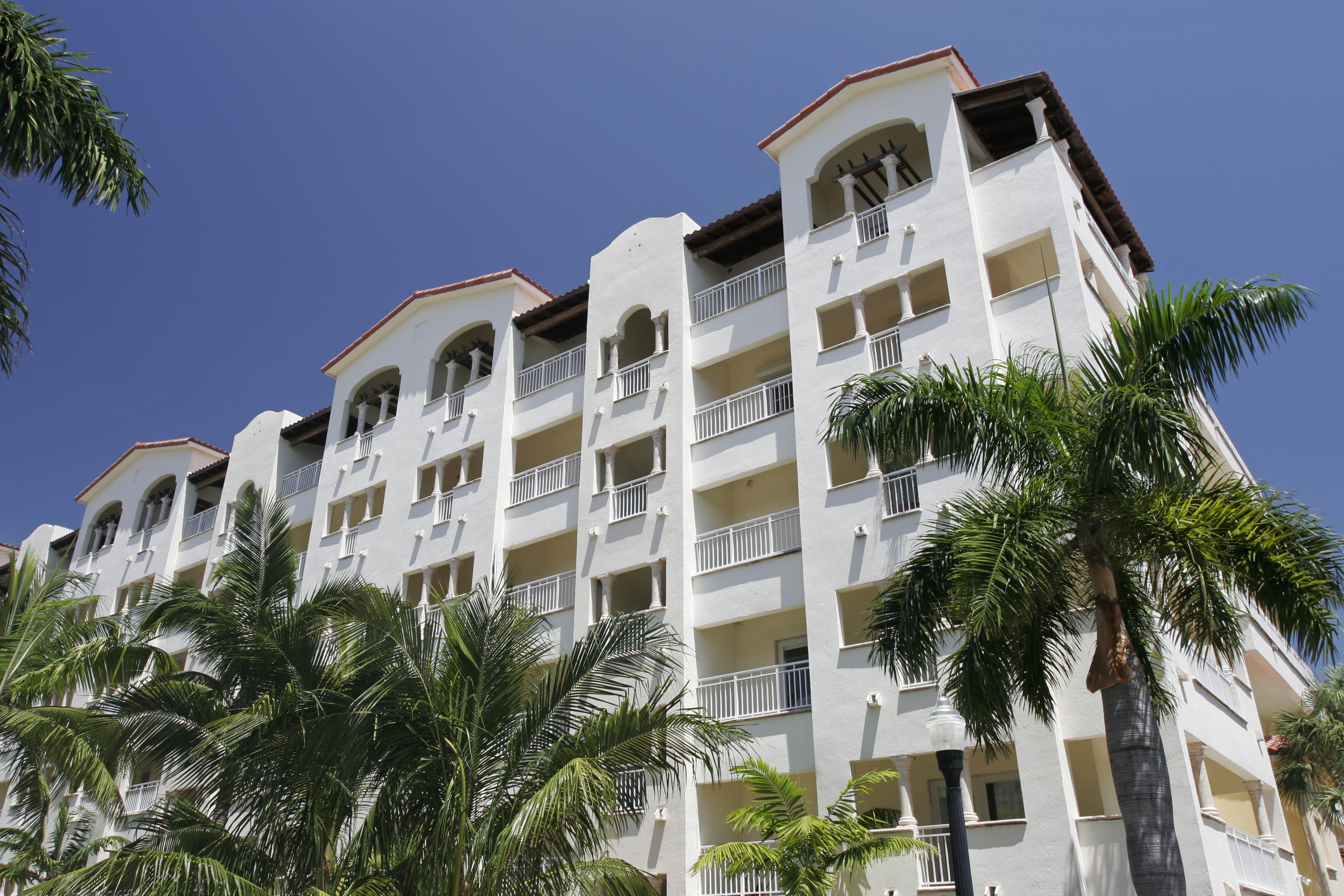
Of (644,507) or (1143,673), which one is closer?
(1143,673)

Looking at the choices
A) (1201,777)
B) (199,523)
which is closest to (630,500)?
(1201,777)

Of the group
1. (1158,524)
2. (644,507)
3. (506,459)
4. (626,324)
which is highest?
(626,324)

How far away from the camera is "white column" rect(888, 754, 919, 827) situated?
1797 centimetres

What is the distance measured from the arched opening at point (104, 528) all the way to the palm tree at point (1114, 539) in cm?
3899

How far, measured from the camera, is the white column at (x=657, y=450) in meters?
24.5

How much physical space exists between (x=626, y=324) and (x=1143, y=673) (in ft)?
61.8

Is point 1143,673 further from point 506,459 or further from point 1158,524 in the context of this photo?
point 506,459

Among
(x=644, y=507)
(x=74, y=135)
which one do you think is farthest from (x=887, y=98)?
(x=74, y=135)

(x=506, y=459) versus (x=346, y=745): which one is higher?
(x=506, y=459)

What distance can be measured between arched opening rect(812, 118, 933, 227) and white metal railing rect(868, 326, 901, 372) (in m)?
3.70

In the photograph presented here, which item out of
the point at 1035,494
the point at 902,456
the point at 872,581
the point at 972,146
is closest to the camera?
the point at 1035,494

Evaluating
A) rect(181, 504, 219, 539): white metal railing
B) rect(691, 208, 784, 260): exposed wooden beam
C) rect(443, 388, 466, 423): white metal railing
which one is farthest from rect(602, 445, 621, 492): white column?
rect(181, 504, 219, 539): white metal railing

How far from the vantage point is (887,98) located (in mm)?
24078

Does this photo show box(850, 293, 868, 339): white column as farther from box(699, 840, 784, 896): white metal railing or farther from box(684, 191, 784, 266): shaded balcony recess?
box(699, 840, 784, 896): white metal railing
